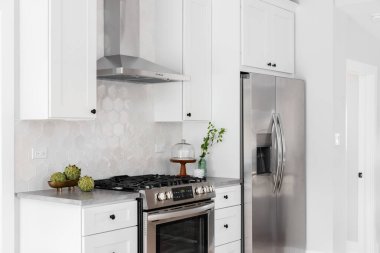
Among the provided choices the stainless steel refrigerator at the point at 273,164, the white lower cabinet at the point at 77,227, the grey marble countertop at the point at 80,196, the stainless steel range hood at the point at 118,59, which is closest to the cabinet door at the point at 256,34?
the stainless steel refrigerator at the point at 273,164

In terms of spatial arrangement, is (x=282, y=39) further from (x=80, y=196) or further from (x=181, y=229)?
(x=80, y=196)

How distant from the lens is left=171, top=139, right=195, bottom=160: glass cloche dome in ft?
14.5

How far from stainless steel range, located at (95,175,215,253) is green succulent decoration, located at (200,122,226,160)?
59 cm

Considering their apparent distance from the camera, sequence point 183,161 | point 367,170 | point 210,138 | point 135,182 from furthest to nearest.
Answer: point 367,170, point 210,138, point 183,161, point 135,182

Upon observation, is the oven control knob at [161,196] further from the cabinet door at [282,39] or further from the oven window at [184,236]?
the cabinet door at [282,39]

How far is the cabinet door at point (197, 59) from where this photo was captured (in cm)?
435

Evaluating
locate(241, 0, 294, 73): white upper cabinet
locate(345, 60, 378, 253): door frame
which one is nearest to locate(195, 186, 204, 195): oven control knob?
locate(241, 0, 294, 73): white upper cabinet

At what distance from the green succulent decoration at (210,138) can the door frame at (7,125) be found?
5.79ft

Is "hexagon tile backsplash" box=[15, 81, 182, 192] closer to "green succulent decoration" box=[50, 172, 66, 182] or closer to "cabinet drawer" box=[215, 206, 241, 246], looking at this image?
"green succulent decoration" box=[50, 172, 66, 182]

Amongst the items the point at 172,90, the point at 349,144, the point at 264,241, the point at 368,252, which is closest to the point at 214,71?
the point at 172,90

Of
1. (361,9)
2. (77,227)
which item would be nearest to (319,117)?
(361,9)

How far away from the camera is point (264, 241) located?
4.46 m

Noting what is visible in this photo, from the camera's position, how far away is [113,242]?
10.3 ft

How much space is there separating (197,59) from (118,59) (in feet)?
2.91
